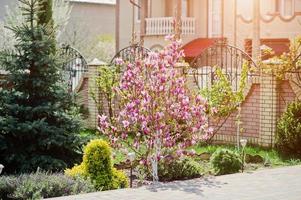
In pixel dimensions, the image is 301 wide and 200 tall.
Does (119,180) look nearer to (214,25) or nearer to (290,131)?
(290,131)

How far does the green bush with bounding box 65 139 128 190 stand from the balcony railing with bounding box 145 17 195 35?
23.5m

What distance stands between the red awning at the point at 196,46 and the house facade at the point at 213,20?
12 centimetres

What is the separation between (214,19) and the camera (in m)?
34.6

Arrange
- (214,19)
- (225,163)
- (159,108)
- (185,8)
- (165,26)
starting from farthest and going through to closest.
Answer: (185,8)
(165,26)
(214,19)
(225,163)
(159,108)

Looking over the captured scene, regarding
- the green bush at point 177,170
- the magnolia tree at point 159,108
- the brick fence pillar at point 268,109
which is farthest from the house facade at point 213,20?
the green bush at point 177,170

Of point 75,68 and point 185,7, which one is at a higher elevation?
point 185,7

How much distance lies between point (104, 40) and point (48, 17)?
74.0 ft

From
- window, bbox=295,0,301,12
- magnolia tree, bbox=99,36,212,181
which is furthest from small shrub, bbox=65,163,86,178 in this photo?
window, bbox=295,0,301,12

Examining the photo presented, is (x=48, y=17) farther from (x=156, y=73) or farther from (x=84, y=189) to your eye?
(x=84, y=189)

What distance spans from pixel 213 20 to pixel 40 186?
2545 centimetres

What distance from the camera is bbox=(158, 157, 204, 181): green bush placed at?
11867mm

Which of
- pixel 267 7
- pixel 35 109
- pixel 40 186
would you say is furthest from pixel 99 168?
pixel 267 7

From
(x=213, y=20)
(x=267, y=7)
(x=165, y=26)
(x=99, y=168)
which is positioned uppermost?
(x=267, y=7)

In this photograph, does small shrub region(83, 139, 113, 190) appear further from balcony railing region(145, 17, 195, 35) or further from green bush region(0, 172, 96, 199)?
balcony railing region(145, 17, 195, 35)
